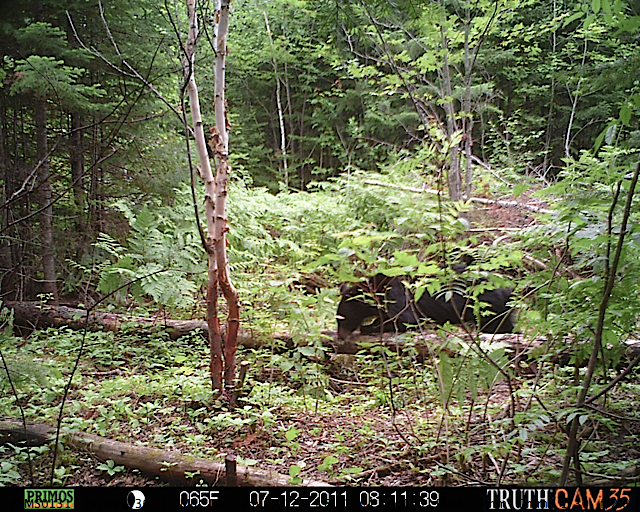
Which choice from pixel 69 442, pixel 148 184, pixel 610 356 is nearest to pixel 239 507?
pixel 69 442

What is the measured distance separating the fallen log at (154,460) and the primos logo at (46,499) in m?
0.52

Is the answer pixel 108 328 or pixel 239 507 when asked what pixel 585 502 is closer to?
pixel 239 507

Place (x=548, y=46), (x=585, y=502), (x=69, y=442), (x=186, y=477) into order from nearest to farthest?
(x=585, y=502) < (x=186, y=477) < (x=69, y=442) < (x=548, y=46)

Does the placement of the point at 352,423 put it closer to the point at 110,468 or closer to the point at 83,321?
the point at 110,468

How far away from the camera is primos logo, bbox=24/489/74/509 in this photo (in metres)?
2.07

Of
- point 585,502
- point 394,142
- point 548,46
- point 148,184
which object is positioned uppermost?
point 548,46

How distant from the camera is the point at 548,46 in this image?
9.82 metres

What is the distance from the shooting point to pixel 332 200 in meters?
7.80

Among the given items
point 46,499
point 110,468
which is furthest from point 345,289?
point 46,499

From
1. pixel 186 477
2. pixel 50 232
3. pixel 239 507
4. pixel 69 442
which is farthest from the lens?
pixel 50 232

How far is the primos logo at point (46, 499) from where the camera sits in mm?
2070

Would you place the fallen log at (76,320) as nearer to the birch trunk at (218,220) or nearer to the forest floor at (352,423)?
the forest floor at (352,423)

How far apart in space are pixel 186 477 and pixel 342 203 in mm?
5200
